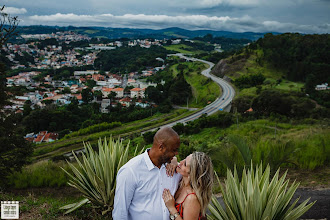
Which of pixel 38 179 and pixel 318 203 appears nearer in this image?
pixel 318 203

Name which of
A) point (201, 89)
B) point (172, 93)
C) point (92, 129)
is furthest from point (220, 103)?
point (92, 129)

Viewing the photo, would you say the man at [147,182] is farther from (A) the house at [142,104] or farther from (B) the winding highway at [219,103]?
(A) the house at [142,104]

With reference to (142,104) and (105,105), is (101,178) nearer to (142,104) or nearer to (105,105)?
(142,104)

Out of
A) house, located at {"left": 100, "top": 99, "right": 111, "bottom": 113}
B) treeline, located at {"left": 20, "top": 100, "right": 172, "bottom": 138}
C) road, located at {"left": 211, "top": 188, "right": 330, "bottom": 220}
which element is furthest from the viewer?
house, located at {"left": 100, "top": 99, "right": 111, "bottom": 113}

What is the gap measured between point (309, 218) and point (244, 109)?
27643 mm

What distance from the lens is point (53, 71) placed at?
92562mm

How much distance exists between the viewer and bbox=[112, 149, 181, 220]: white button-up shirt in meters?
1.92

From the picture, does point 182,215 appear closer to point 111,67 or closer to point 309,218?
point 309,218

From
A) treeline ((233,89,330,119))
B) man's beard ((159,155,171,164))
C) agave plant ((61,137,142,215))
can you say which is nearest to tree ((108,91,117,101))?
treeline ((233,89,330,119))

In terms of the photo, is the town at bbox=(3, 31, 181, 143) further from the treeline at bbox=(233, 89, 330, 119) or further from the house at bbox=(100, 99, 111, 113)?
the treeline at bbox=(233, 89, 330, 119)

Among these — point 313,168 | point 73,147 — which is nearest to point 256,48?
point 73,147

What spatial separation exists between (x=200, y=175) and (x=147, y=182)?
0.42m

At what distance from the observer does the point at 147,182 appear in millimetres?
1994

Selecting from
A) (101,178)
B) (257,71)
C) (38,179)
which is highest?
(257,71)
